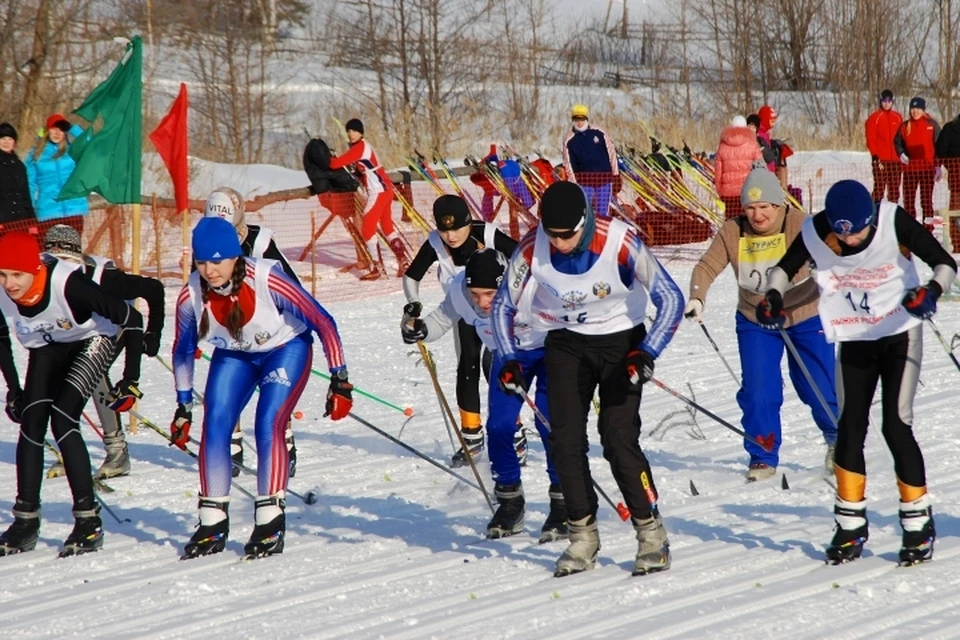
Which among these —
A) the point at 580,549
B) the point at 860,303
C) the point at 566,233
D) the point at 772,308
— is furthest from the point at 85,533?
the point at 860,303

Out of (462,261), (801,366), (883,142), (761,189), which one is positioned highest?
(883,142)

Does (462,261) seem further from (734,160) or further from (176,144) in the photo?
(734,160)

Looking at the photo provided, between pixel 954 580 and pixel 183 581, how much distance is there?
3.15 meters

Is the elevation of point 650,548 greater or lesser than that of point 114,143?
lesser

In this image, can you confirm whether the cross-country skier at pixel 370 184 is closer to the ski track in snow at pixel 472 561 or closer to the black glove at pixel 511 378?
the ski track in snow at pixel 472 561

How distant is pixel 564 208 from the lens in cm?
523

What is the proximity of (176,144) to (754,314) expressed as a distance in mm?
4805

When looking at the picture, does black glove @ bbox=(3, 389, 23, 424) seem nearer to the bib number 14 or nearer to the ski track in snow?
the ski track in snow

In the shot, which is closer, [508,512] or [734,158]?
[508,512]

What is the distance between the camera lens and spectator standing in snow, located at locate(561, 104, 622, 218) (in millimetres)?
15328

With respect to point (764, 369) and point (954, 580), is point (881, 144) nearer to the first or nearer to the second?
point (764, 369)

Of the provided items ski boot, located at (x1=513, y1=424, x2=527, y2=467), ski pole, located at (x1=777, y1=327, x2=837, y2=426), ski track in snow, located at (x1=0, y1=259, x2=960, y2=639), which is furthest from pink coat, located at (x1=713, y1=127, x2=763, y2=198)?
ski pole, located at (x1=777, y1=327, x2=837, y2=426)

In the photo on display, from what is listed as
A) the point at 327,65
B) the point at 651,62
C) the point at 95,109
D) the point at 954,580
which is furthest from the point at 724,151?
the point at 651,62

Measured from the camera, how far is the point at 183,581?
572cm
